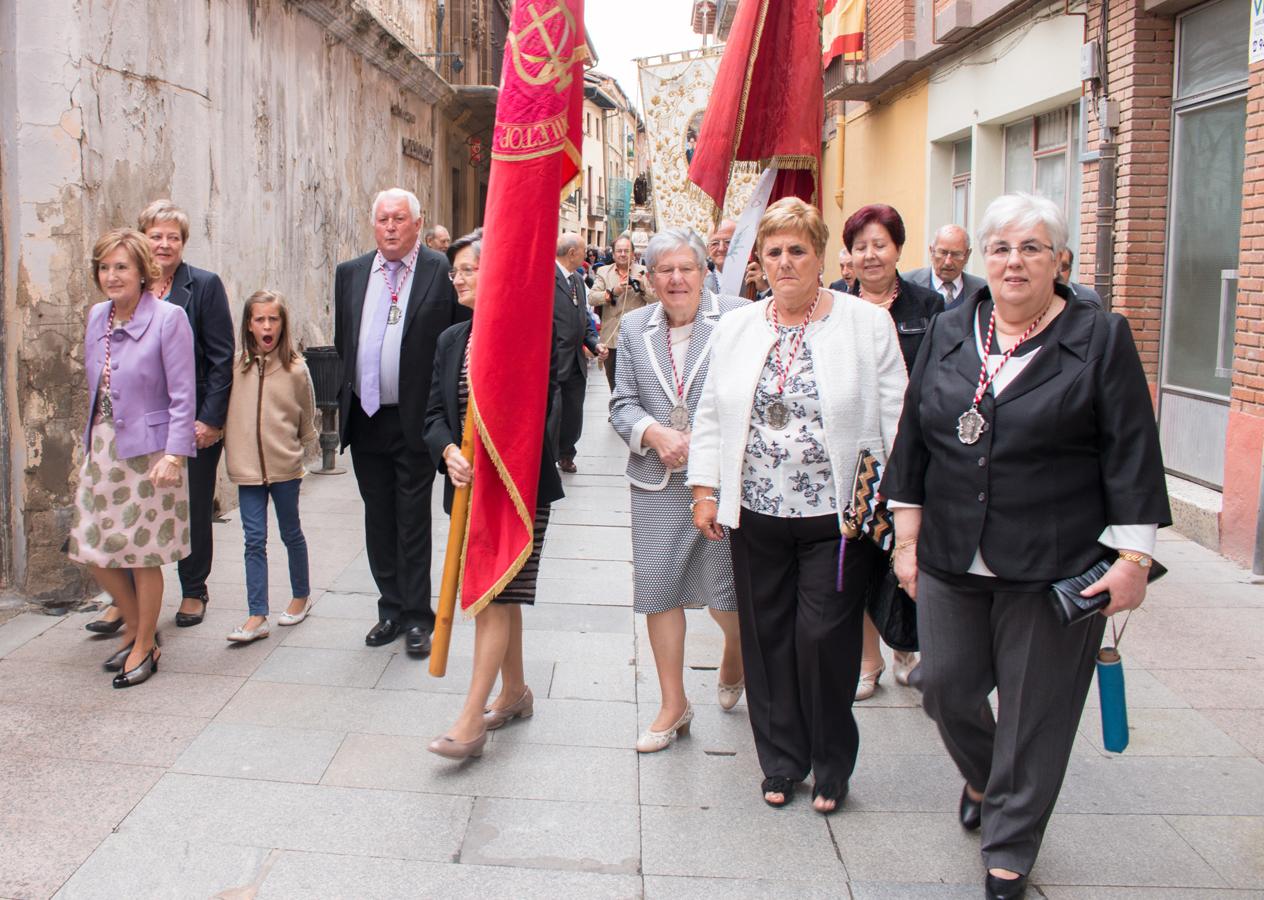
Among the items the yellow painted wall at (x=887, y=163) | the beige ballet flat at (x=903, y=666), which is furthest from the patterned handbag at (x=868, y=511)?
the yellow painted wall at (x=887, y=163)

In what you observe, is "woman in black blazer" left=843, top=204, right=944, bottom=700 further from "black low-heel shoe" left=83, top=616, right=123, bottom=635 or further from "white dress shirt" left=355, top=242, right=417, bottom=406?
"black low-heel shoe" left=83, top=616, right=123, bottom=635

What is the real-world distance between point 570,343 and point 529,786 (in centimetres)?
402

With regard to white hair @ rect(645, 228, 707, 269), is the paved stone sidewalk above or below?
below

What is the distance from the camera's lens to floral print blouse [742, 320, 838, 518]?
3674mm

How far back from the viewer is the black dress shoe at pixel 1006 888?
322 cm

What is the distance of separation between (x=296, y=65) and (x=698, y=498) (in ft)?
25.2

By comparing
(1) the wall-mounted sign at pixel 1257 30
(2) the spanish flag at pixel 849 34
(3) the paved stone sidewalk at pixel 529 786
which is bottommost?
(3) the paved stone sidewalk at pixel 529 786

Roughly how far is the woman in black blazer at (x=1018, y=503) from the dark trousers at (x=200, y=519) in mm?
3598

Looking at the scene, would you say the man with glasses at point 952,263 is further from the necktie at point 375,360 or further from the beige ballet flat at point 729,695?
the necktie at point 375,360

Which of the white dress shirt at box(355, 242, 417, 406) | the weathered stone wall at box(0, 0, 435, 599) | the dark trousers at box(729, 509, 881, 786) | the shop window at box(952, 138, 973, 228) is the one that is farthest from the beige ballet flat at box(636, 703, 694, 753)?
the shop window at box(952, 138, 973, 228)

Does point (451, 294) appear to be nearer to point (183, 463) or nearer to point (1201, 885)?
point (183, 463)

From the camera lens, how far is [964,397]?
3199 mm

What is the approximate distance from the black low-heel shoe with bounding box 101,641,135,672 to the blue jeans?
23.1 inches

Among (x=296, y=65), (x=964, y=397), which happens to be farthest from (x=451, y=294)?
(x=296, y=65)
